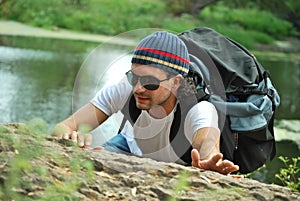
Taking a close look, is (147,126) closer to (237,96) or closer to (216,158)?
(237,96)

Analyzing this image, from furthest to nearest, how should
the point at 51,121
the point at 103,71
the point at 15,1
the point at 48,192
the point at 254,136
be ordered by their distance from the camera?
the point at 15,1, the point at 51,121, the point at 103,71, the point at 254,136, the point at 48,192

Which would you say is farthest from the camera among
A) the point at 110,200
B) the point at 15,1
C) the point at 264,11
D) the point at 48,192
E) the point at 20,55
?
the point at 264,11

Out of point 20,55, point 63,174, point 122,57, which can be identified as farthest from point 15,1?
point 63,174

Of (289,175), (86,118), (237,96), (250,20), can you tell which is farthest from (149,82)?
(250,20)

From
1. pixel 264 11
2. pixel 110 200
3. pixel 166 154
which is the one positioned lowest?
pixel 264 11

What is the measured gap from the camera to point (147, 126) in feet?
6.89

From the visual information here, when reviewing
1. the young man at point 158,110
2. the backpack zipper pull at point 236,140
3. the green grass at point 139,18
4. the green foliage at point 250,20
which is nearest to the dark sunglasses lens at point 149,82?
the young man at point 158,110

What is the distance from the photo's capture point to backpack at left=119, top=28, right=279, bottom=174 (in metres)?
2.06

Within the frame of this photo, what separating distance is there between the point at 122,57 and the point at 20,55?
690 cm

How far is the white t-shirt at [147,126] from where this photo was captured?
2012 millimetres

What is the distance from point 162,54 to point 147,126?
26 cm

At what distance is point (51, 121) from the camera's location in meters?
5.50

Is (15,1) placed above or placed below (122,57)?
below

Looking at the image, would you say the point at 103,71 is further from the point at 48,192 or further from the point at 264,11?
the point at 264,11
